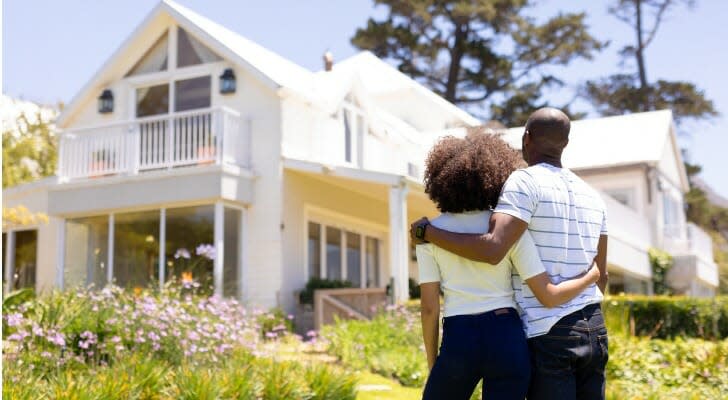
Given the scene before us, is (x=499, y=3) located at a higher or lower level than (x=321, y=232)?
higher

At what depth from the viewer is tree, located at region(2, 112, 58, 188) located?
19.6 metres

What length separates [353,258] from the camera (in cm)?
1750

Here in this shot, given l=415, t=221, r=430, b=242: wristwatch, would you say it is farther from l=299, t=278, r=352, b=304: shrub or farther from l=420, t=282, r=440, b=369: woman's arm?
l=299, t=278, r=352, b=304: shrub

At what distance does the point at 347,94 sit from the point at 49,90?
10224 millimetres

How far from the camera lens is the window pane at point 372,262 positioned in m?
18.3

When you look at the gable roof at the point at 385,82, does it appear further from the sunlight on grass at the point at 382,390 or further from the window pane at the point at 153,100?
the sunlight on grass at the point at 382,390

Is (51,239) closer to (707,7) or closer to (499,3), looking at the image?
(499,3)

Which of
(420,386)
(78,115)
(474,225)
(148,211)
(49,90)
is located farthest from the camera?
(49,90)

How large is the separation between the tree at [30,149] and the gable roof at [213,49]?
317 centimetres

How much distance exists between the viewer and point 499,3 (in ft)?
109

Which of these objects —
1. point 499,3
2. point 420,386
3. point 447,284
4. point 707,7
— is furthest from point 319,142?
point 707,7

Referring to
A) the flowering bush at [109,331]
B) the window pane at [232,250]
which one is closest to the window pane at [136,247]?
the window pane at [232,250]

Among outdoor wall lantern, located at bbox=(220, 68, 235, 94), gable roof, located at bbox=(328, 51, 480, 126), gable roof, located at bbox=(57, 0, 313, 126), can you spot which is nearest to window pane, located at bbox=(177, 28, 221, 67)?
gable roof, located at bbox=(57, 0, 313, 126)

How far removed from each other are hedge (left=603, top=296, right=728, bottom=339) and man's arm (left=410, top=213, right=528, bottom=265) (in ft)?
30.9
